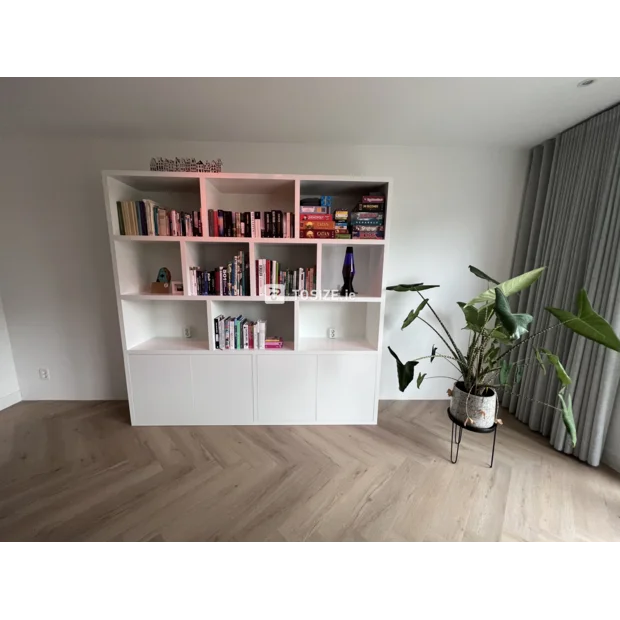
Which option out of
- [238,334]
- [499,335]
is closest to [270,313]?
[238,334]

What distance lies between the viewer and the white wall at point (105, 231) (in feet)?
6.98

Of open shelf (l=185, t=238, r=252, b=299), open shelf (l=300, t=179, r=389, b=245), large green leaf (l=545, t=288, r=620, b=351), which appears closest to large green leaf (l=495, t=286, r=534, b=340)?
large green leaf (l=545, t=288, r=620, b=351)

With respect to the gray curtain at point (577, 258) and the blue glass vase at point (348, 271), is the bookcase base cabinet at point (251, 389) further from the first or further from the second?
the gray curtain at point (577, 258)

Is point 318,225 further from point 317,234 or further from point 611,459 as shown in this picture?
point 611,459

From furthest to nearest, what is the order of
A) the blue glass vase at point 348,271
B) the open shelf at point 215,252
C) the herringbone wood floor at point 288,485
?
the open shelf at point 215,252 < the blue glass vase at point 348,271 < the herringbone wood floor at point 288,485

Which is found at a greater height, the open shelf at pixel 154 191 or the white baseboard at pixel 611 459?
the open shelf at pixel 154 191

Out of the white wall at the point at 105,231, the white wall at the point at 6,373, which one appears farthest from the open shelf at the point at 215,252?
the white wall at the point at 6,373

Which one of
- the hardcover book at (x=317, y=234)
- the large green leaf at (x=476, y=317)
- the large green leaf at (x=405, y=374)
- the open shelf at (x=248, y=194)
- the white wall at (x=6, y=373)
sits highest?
the open shelf at (x=248, y=194)

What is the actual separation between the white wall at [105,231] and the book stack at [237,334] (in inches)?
42.8

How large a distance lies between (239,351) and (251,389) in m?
0.32

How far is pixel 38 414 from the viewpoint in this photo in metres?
2.24
